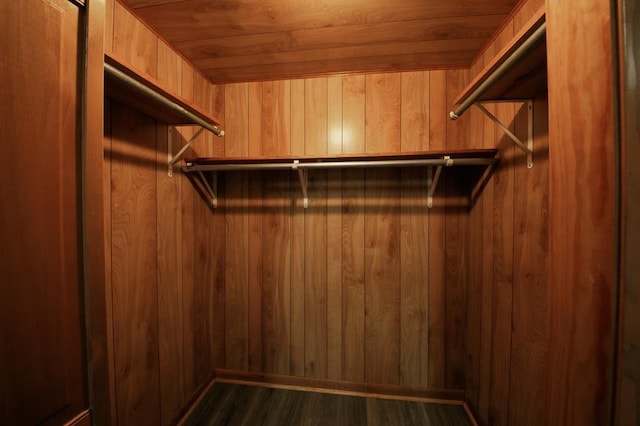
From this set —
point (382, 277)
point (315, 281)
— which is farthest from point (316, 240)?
point (382, 277)

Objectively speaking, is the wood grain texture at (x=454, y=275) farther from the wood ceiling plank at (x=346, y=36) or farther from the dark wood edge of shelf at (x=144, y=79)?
the dark wood edge of shelf at (x=144, y=79)

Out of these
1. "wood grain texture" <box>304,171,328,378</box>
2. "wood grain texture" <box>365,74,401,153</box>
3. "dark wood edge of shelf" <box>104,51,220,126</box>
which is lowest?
"wood grain texture" <box>304,171,328,378</box>

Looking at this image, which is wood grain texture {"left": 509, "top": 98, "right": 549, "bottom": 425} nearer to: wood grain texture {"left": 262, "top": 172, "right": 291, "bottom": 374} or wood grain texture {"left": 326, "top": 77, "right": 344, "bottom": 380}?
wood grain texture {"left": 326, "top": 77, "right": 344, "bottom": 380}

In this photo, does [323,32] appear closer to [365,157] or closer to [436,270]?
[365,157]

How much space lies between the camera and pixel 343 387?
1.48 m

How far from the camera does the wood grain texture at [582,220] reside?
39 cm

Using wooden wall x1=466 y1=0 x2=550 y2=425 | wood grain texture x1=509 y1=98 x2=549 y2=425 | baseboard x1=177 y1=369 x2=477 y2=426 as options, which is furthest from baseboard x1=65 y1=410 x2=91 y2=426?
wood grain texture x1=509 y1=98 x2=549 y2=425

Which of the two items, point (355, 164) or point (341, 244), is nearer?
point (355, 164)

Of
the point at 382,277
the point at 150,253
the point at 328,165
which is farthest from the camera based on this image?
the point at 382,277

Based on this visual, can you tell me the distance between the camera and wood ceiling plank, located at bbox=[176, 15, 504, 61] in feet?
3.52

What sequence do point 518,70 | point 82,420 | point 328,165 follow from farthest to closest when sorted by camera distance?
point 328,165 → point 518,70 → point 82,420

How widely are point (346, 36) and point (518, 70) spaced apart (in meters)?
0.78

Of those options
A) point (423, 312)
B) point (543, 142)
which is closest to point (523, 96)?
point (543, 142)

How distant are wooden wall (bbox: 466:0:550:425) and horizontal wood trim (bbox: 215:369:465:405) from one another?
146mm
